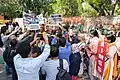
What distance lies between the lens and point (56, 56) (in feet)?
19.0

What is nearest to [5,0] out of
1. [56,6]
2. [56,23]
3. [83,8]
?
[56,6]

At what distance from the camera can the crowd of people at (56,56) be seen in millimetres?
5215

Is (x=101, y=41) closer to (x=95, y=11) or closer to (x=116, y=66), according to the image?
(x=116, y=66)

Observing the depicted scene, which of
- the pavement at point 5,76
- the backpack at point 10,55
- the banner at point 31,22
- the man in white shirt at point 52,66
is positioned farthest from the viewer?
the pavement at point 5,76

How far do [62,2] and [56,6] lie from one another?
1.07 metres

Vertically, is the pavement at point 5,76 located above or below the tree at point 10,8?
below

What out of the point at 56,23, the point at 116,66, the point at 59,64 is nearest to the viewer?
the point at 59,64

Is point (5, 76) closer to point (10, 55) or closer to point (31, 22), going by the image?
point (31, 22)

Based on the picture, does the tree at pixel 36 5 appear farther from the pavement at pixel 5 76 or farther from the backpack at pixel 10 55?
the backpack at pixel 10 55

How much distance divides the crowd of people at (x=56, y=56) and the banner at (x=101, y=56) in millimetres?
43

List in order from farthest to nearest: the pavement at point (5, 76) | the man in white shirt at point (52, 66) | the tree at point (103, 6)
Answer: the tree at point (103, 6), the pavement at point (5, 76), the man in white shirt at point (52, 66)

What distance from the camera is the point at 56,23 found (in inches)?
398

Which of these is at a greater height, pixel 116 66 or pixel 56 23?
pixel 56 23

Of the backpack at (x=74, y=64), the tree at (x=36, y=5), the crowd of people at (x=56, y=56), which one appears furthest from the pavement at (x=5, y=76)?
the tree at (x=36, y=5)
